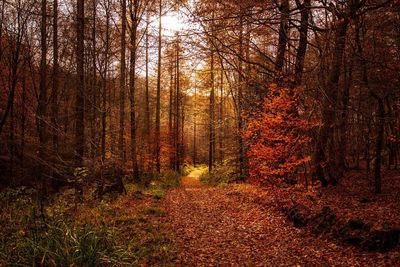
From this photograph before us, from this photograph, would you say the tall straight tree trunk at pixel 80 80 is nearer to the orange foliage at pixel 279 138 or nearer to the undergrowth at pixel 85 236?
the undergrowth at pixel 85 236

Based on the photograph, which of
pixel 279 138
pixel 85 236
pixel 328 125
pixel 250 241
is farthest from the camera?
pixel 328 125

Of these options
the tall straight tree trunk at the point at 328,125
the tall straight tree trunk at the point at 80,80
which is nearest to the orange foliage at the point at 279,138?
the tall straight tree trunk at the point at 328,125

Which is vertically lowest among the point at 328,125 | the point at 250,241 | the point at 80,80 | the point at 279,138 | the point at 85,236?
the point at 250,241

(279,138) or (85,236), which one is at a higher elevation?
(279,138)

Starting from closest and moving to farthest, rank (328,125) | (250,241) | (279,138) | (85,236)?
(85,236)
(250,241)
(279,138)
(328,125)

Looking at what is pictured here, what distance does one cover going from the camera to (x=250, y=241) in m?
7.48

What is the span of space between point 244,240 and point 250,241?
0.16m

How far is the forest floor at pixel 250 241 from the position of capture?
6.09 m

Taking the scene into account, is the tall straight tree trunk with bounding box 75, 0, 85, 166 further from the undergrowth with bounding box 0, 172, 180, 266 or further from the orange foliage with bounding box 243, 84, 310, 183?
the orange foliage with bounding box 243, 84, 310, 183

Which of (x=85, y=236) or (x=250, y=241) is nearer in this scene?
(x=85, y=236)

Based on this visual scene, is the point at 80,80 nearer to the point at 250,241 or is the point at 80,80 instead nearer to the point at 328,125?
the point at 250,241

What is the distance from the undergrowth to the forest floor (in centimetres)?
60

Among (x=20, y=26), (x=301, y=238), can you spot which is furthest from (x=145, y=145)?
(x=301, y=238)

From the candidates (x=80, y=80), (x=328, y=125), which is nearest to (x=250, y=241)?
(x=328, y=125)
